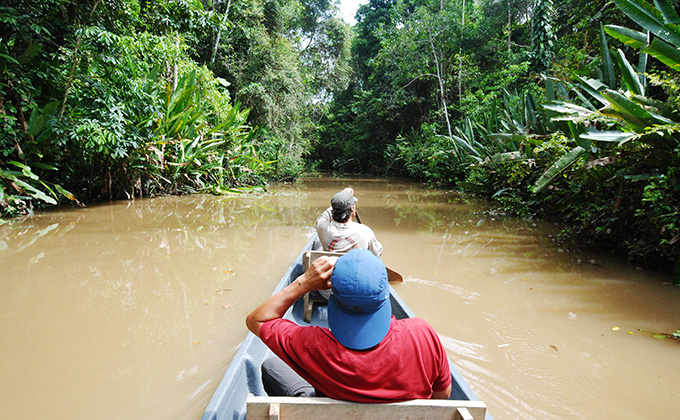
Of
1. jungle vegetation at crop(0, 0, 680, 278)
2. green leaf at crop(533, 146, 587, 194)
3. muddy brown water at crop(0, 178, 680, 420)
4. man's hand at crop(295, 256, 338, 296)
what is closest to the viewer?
man's hand at crop(295, 256, 338, 296)

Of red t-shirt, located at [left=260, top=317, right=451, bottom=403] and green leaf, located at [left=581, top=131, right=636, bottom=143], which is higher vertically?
green leaf, located at [left=581, top=131, right=636, bottom=143]

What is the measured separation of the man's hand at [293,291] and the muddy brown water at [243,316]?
1.00 meters

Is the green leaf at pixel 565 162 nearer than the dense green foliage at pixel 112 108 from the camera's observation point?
Yes

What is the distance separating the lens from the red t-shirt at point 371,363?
1146 millimetres

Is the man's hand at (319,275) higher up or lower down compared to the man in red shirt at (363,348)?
higher up

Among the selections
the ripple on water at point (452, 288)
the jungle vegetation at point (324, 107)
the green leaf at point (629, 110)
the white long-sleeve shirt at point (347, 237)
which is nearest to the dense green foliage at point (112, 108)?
the jungle vegetation at point (324, 107)

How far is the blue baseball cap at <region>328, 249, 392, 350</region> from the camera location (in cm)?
110

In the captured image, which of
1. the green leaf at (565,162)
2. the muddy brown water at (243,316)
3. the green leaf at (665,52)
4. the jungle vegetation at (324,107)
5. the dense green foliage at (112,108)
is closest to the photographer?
the muddy brown water at (243,316)

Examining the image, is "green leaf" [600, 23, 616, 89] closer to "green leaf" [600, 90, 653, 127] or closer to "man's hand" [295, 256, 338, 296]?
"green leaf" [600, 90, 653, 127]

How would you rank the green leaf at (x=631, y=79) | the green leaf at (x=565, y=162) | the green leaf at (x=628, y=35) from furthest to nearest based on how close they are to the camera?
the green leaf at (x=565, y=162)
the green leaf at (x=631, y=79)
the green leaf at (x=628, y=35)

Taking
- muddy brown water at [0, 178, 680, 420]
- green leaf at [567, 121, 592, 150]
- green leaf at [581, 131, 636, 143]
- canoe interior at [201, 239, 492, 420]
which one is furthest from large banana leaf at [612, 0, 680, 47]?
canoe interior at [201, 239, 492, 420]

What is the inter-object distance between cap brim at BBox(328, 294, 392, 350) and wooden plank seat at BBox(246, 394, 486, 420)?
0.19 meters

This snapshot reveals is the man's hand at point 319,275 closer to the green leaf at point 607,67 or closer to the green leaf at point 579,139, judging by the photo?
the green leaf at point 579,139

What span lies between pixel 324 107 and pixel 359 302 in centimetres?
1988
